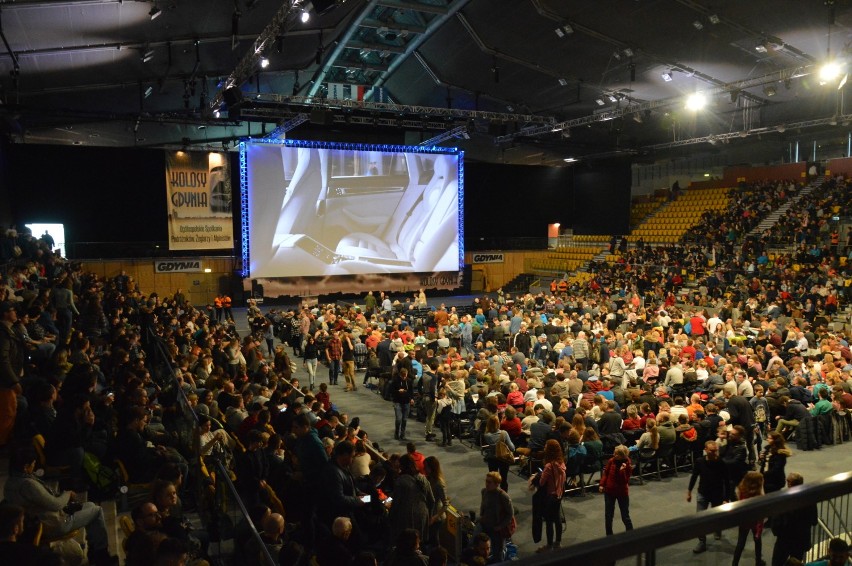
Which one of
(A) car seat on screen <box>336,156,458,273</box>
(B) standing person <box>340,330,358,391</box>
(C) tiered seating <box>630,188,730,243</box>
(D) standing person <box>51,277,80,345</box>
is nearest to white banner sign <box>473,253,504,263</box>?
(A) car seat on screen <box>336,156,458,273</box>

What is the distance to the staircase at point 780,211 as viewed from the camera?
23.5 meters

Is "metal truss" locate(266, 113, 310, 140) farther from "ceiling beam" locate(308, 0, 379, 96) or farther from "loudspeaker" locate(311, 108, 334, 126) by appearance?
"ceiling beam" locate(308, 0, 379, 96)

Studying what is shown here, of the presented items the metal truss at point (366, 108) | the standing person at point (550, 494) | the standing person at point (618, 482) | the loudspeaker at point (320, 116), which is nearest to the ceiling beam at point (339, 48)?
the metal truss at point (366, 108)

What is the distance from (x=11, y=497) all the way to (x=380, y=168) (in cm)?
2055

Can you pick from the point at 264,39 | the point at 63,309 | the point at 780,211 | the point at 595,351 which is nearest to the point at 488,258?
the point at 780,211

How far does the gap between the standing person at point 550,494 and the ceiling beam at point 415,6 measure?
12.9 metres

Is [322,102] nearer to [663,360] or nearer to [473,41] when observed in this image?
[473,41]

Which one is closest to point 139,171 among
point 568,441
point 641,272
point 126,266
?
point 126,266

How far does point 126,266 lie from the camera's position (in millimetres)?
22656

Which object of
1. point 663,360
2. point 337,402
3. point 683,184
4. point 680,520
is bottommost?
point 337,402

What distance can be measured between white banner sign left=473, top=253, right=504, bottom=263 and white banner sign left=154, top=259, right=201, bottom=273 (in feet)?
39.2

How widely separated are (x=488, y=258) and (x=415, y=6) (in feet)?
47.5

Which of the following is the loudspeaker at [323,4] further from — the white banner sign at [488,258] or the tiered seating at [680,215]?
the tiered seating at [680,215]

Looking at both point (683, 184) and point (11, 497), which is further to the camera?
point (683, 184)
